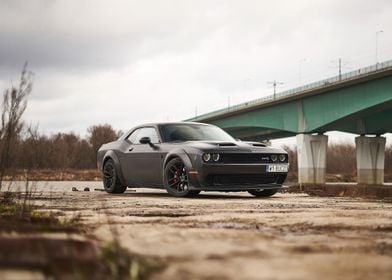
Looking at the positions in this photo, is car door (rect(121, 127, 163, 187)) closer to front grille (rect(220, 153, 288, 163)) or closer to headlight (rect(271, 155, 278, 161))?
front grille (rect(220, 153, 288, 163))

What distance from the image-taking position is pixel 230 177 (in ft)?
32.7

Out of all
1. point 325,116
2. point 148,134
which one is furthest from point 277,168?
point 325,116

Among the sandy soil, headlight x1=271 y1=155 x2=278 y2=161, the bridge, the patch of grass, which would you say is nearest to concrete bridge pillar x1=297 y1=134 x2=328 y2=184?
the bridge

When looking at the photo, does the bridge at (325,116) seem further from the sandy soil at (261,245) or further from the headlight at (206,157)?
the sandy soil at (261,245)

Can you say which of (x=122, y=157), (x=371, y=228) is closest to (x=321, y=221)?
(x=371, y=228)

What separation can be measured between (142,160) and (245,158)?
208 centimetres

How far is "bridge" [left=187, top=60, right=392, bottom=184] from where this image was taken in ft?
128

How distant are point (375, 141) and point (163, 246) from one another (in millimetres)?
54919

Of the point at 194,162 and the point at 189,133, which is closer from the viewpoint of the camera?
the point at 194,162

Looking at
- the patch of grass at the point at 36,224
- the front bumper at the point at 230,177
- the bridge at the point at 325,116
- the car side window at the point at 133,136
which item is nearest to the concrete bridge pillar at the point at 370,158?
the bridge at the point at 325,116

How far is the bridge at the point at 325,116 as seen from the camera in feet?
128

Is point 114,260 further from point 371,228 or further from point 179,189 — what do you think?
point 179,189

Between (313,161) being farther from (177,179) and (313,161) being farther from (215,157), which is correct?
(215,157)

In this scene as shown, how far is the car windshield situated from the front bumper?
996 mm
